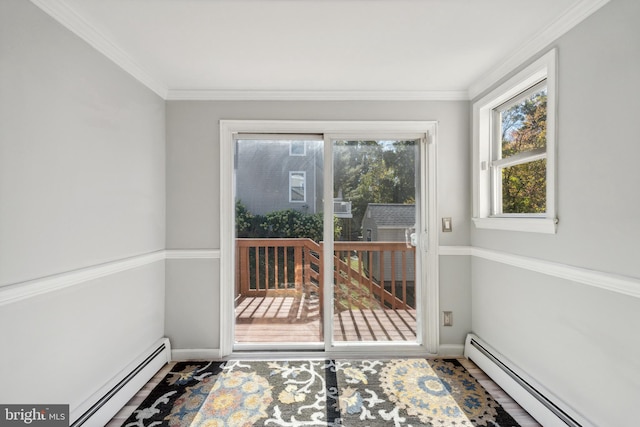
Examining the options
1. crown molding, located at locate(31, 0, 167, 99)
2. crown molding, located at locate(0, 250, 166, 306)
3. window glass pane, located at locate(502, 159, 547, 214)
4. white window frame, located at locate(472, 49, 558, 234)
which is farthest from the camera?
window glass pane, located at locate(502, 159, 547, 214)

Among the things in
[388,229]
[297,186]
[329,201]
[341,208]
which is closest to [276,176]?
[297,186]

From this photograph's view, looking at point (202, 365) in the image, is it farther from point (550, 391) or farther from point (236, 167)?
point (550, 391)

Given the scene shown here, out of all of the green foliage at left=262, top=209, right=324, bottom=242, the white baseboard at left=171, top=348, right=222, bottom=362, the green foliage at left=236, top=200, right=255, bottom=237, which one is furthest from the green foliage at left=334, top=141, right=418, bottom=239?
the white baseboard at left=171, top=348, right=222, bottom=362

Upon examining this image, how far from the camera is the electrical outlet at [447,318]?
287cm

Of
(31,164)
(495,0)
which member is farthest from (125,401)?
(495,0)

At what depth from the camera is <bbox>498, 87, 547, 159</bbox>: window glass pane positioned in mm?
2113

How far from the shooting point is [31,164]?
4.96 ft

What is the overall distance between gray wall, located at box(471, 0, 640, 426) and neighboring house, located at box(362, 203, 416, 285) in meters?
1.03

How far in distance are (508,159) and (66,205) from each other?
2.94 metres

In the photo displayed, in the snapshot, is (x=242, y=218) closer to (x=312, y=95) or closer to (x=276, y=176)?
(x=276, y=176)

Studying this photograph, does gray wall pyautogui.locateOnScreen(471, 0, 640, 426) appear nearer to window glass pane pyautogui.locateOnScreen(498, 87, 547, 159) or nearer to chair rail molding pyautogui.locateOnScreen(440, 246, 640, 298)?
chair rail molding pyautogui.locateOnScreen(440, 246, 640, 298)

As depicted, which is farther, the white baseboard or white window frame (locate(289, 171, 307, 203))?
white window frame (locate(289, 171, 307, 203))

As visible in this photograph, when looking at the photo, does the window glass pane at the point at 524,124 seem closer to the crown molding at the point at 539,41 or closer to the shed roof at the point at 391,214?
the crown molding at the point at 539,41

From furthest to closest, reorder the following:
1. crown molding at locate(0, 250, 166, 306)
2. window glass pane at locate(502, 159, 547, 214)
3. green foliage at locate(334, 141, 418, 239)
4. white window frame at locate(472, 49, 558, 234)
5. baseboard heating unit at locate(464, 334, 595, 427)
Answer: green foliage at locate(334, 141, 418, 239)
window glass pane at locate(502, 159, 547, 214)
white window frame at locate(472, 49, 558, 234)
baseboard heating unit at locate(464, 334, 595, 427)
crown molding at locate(0, 250, 166, 306)
